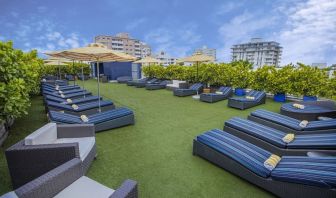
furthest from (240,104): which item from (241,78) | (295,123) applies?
(241,78)

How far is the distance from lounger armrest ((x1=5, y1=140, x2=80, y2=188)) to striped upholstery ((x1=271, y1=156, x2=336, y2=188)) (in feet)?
10.9

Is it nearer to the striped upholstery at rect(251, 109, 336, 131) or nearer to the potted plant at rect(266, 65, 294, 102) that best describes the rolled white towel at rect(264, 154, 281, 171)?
the striped upholstery at rect(251, 109, 336, 131)

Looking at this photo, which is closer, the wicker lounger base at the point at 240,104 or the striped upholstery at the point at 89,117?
the striped upholstery at the point at 89,117

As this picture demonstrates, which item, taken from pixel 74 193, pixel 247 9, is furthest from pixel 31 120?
pixel 247 9

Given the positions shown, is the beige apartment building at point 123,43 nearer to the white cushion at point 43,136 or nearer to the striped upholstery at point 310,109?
the striped upholstery at point 310,109

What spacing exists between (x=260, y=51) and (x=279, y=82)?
9390cm

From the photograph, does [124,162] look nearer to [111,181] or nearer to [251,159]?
[111,181]

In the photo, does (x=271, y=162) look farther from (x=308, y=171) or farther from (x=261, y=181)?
(x=308, y=171)

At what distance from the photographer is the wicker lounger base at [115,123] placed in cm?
535

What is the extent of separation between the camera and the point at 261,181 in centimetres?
290

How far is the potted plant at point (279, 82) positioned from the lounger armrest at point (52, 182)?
33.6 feet

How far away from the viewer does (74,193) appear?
2.33 m

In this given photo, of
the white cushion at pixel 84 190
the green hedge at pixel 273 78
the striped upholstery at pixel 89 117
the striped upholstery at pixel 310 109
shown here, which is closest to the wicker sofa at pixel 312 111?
the striped upholstery at pixel 310 109

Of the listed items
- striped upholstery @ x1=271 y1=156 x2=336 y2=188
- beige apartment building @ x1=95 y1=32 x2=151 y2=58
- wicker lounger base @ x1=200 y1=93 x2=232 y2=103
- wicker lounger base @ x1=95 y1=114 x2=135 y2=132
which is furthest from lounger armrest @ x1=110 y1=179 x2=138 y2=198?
beige apartment building @ x1=95 y1=32 x2=151 y2=58
